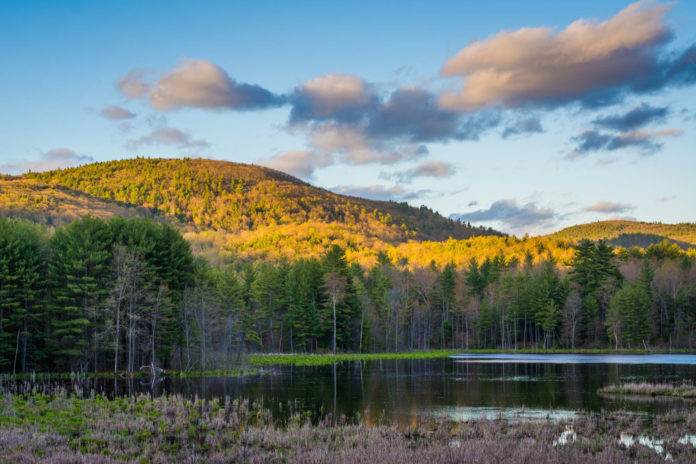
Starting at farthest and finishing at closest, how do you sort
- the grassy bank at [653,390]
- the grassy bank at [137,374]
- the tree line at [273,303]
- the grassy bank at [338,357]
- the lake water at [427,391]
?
the grassy bank at [338,357] < the tree line at [273,303] < the grassy bank at [137,374] < the grassy bank at [653,390] < the lake water at [427,391]

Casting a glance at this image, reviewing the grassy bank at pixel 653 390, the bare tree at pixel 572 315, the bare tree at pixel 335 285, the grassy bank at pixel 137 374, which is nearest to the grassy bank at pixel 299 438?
the grassy bank at pixel 653 390

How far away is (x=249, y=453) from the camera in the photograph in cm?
1812

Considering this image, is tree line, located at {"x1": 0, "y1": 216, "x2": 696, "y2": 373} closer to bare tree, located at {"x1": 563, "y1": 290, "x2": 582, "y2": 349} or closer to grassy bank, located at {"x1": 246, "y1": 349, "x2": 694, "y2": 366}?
bare tree, located at {"x1": 563, "y1": 290, "x2": 582, "y2": 349}

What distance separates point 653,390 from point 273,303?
68574 mm

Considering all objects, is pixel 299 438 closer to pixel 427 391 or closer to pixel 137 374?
pixel 427 391

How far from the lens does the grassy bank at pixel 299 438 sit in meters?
16.7

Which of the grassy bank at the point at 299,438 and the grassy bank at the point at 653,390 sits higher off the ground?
the grassy bank at the point at 299,438

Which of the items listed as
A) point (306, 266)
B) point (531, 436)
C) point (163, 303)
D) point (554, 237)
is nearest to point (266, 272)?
point (306, 266)

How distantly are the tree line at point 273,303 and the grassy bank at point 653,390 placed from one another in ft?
118

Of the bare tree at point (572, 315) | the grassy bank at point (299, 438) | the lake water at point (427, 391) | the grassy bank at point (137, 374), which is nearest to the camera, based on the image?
the grassy bank at point (299, 438)

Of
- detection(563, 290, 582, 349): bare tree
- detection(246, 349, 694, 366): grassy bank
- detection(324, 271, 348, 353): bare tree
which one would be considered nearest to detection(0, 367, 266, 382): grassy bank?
detection(246, 349, 694, 366): grassy bank

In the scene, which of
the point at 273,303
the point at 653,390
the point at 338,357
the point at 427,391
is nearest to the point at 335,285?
the point at 273,303

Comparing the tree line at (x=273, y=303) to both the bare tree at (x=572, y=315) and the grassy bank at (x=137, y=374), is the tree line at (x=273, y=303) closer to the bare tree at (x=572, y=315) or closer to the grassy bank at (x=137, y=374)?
the bare tree at (x=572, y=315)

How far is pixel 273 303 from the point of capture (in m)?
96.4
